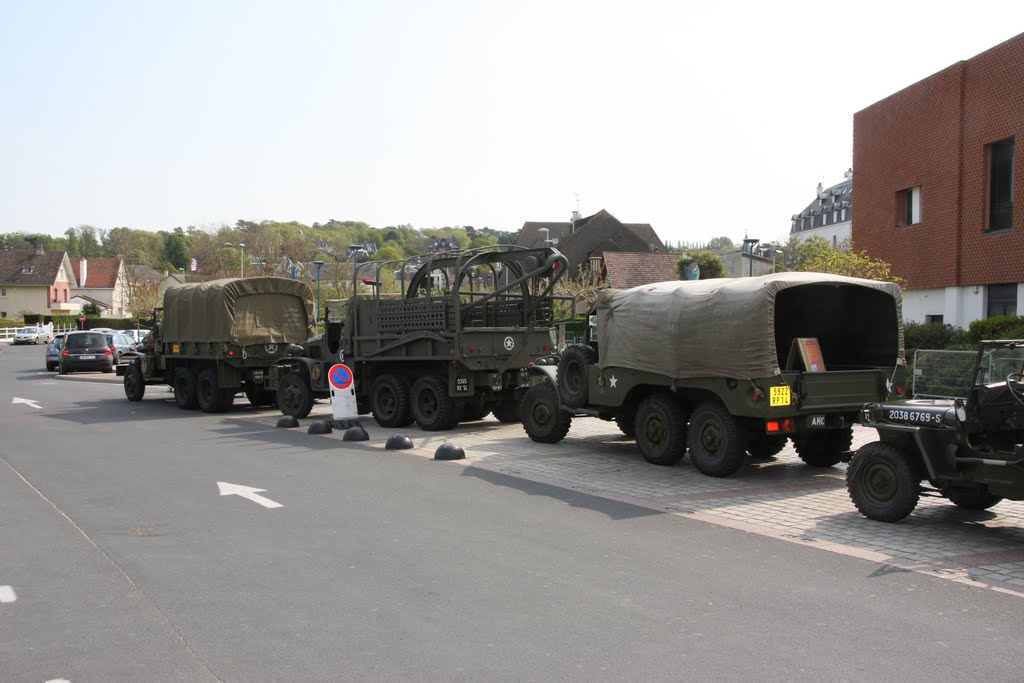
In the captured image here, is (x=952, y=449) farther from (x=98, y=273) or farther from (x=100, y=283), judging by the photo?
(x=98, y=273)

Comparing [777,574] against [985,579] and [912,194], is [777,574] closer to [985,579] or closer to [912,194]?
[985,579]

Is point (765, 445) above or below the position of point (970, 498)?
above

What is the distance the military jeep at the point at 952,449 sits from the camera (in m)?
7.39

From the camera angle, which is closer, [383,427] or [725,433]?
[725,433]

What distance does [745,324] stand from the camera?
33.2ft

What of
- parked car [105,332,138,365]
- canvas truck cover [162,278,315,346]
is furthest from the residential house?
canvas truck cover [162,278,315,346]

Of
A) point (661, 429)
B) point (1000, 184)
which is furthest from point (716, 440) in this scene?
point (1000, 184)

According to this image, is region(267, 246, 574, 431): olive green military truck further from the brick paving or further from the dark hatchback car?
the dark hatchback car

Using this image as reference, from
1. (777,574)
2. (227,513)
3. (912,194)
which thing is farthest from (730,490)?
(912,194)

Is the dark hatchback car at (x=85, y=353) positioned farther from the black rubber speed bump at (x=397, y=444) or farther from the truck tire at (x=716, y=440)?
the truck tire at (x=716, y=440)

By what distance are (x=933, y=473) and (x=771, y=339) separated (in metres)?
2.55

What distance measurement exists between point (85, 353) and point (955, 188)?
3122 centimetres

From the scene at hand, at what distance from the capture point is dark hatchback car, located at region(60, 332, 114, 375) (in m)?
35.0

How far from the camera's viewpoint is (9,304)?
9725 cm
